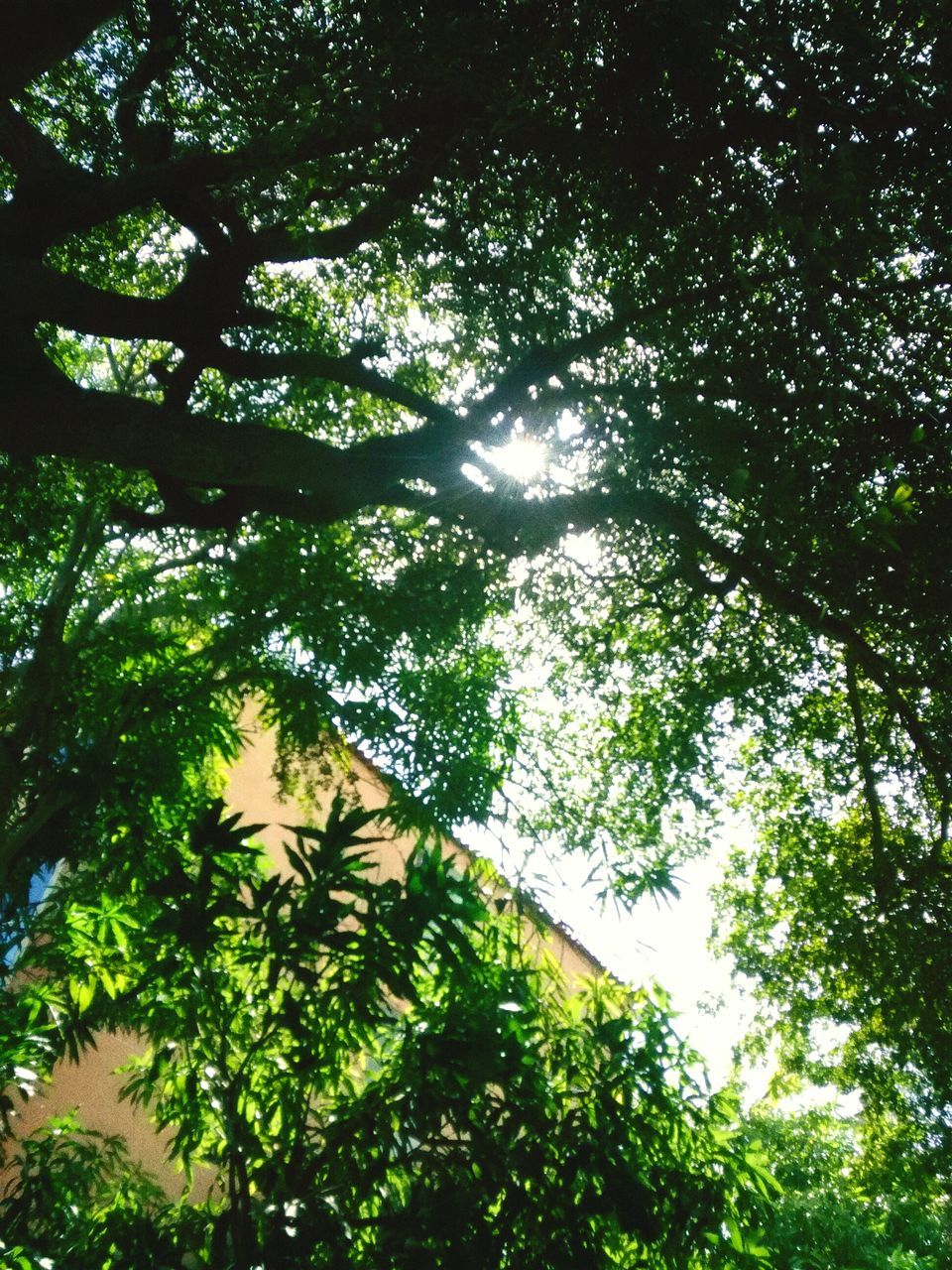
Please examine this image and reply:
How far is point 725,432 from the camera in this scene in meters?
5.06

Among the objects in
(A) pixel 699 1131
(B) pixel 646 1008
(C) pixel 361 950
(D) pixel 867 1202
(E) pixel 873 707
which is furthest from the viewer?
(D) pixel 867 1202

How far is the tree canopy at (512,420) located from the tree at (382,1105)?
1.12 metres

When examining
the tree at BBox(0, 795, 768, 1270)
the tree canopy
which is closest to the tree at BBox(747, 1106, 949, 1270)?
the tree canopy

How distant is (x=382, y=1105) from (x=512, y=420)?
366cm

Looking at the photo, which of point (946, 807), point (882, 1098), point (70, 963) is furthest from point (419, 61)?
point (882, 1098)

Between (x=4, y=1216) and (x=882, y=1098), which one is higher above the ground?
(x=882, y=1098)

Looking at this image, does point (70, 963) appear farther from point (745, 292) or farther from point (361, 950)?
point (745, 292)

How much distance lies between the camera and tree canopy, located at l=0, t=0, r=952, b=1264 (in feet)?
14.0

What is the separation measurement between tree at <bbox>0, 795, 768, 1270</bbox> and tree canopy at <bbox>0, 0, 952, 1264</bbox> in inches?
44.0

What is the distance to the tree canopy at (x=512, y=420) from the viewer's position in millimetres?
4254

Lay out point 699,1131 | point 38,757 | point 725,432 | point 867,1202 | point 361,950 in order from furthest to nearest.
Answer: point 867,1202 < point 725,432 < point 38,757 < point 699,1131 < point 361,950

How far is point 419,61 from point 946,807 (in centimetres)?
570

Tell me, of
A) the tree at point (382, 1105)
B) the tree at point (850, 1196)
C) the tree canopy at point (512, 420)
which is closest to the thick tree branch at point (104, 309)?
A: the tree canopy at point (512, 420)

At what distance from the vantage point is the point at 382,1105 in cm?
322
